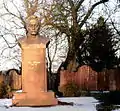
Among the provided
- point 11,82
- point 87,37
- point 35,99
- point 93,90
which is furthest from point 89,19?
point 35,99

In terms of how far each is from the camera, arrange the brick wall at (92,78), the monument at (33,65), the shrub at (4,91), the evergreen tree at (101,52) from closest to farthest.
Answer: the monument at (33,65), the shrub at (4,91), the brick wall at (92,78), the evergreen tree at (101,52)

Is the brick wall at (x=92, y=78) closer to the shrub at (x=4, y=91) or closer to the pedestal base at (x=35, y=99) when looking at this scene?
the shrub at (x=4, y=91)

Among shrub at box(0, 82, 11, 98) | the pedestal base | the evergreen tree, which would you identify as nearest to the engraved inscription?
the pedestal base

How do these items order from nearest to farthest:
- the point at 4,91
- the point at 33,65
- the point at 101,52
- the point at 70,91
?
the point at 33,65, the point at 4,91, the point at 70,91, the point at 101,52

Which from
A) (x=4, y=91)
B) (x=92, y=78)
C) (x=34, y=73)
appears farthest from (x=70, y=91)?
(x=34, y=73)

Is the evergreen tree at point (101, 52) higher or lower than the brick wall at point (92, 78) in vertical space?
higher

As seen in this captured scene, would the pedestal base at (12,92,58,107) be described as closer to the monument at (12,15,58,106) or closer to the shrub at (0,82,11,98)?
the monument at (12,15,58,106)

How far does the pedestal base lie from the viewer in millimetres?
13289

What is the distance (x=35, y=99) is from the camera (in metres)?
13.4

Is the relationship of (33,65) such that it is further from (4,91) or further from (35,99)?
(4,91)

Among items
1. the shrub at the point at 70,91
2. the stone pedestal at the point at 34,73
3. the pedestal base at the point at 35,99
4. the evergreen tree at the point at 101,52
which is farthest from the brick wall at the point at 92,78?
the pedestal base at the point at 35,99

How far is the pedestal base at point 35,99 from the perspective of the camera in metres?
13.3

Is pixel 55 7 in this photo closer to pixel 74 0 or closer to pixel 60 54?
pixel 74 0

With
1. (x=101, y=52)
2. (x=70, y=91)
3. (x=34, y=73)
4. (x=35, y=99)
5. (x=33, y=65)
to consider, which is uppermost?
(x=101, y=52)
